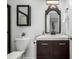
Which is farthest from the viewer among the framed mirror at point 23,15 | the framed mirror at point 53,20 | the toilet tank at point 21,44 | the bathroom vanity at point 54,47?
the framed mirror at point 53,20

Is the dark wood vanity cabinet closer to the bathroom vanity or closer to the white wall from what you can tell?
the bathroom vanity

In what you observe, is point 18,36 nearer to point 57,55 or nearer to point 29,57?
point 29,57

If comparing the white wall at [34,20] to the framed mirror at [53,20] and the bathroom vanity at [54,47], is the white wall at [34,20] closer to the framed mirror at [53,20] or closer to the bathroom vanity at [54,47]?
the framed mirror at [53,20]

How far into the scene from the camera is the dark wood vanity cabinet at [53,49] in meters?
3.99

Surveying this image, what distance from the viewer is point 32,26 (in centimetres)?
459

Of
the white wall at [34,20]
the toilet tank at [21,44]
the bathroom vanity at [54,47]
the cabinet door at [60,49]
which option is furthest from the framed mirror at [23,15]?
the cabinet door at [60,49]

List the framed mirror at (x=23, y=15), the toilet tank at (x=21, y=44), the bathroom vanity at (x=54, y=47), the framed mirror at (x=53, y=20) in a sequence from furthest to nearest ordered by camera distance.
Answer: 1. the framed mirror at (x=53, y=20)
2. the framed mirror at (x=23, y=15)
3. the toilet tank at (x=21, y=44)
4. the bathroom vanity at (x=54, y=47)

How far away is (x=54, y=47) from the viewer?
4.00 m

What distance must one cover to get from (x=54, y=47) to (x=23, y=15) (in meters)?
1.44

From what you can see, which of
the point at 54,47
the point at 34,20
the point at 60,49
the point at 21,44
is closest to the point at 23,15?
the point at 34,20

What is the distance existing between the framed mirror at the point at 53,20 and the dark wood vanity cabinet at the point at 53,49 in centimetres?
62

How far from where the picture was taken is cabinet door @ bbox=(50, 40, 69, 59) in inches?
157

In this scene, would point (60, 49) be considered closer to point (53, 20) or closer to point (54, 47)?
point (54, 47)
